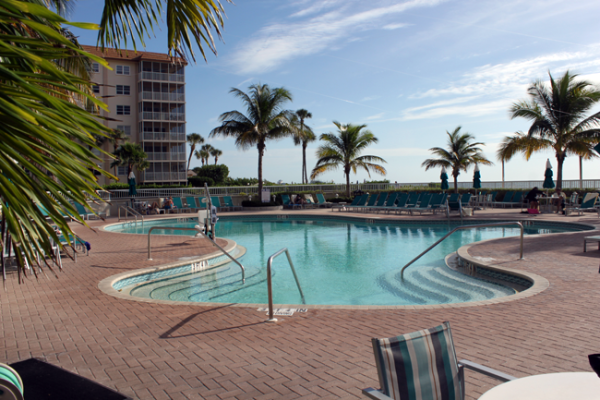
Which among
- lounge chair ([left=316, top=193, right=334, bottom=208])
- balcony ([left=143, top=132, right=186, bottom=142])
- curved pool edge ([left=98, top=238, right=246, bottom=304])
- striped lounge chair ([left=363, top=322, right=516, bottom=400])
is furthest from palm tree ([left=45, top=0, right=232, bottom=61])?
balcony ([left=143, top=132, right=186, bottom=142])

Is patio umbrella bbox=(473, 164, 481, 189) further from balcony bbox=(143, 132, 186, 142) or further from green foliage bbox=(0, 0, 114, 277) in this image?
balcony bbox=(143, 132, 186, 142)

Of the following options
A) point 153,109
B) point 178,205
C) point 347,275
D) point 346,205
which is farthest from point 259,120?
point 153,109

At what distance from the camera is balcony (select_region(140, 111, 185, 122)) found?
40812mm

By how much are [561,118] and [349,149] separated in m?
12.0

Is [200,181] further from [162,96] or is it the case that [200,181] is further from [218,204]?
[218,204]

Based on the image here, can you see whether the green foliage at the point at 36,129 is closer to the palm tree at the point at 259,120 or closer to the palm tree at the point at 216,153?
the palm tree at the point at 259,120

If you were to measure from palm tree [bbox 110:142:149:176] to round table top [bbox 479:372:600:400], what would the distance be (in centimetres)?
3758

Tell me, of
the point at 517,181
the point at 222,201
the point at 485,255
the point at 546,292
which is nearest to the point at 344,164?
the point at 222,201

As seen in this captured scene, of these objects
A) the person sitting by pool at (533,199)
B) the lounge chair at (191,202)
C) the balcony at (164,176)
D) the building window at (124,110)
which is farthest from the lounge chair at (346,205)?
the building window at (124,110)

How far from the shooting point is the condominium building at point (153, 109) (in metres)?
40.9

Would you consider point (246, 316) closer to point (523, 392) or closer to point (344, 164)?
point (523, 392)

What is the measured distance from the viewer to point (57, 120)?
4.57ft

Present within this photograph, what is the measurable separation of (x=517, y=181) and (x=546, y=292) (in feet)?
94.6

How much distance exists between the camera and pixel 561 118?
21094 millimetres
